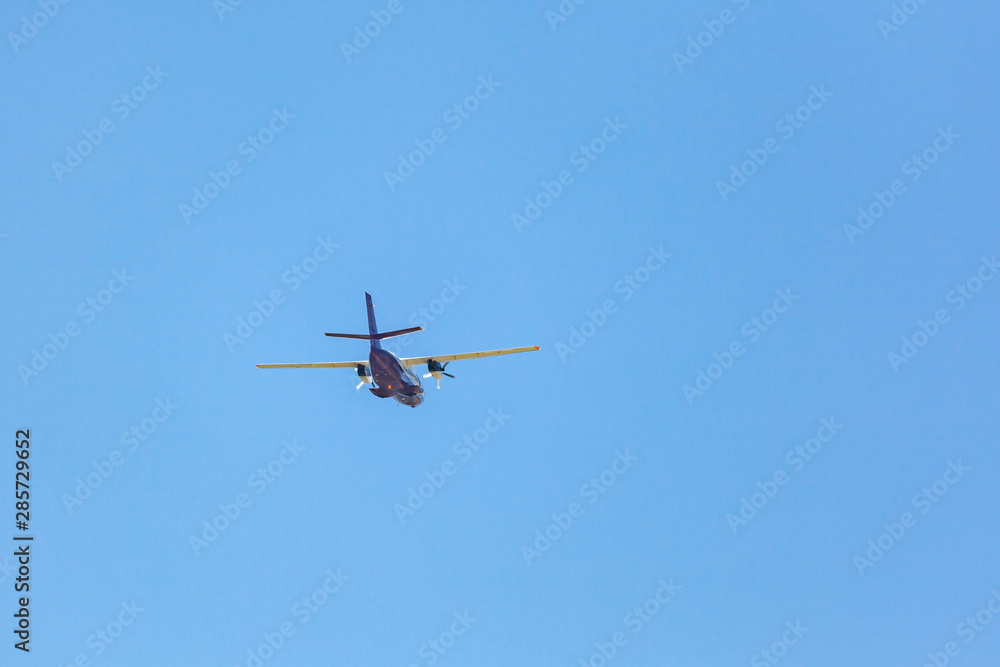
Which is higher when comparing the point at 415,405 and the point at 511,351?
the point at 511,351

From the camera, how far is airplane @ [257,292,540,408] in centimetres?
7206

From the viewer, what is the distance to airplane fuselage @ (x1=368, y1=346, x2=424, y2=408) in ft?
236

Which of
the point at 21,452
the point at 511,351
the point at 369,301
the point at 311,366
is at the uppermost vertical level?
the point at 511,351

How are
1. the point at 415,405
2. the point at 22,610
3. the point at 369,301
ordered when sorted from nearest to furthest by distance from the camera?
the point at 22,610, the point at 369,301, the point at 415,405

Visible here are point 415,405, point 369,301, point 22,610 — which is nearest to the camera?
point 22,610

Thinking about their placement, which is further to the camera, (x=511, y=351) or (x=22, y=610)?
(x=511, y=351)

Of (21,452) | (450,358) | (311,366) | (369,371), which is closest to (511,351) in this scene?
(450,358)

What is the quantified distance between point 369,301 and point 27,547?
97.2 feet

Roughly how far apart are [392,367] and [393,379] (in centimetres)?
173

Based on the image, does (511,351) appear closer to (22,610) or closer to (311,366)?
(311,366)

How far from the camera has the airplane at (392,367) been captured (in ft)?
236

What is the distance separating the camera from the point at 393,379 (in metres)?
74.0

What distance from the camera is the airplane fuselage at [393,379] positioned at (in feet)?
236

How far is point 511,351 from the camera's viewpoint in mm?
78000
